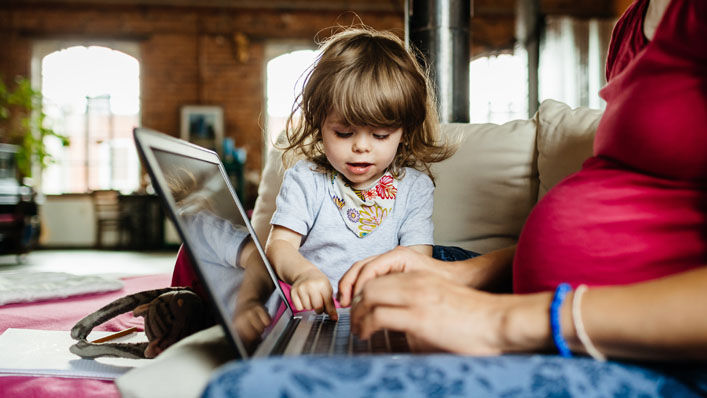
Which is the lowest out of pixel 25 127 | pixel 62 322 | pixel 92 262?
pixel 92 262

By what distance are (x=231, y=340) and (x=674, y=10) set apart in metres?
0.54

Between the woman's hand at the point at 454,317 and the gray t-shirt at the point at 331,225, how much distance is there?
2.06 ft

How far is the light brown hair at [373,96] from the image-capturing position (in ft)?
3.45

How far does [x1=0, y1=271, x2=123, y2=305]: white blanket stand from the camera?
1.30 meters

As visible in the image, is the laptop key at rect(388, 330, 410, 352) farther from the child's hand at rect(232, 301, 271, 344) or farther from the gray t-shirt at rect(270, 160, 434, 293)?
the gray t-shirt at rect(270, 160, 434, 293)

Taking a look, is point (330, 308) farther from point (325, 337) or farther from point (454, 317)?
point (454, 317)

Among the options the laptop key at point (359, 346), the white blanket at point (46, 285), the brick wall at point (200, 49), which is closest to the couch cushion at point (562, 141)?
the laptop key at point (359, 346)

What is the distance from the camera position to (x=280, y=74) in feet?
25.0

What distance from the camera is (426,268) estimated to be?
756mm

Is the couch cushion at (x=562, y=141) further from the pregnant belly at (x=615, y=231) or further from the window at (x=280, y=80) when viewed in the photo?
the window at (x=280, y=80)

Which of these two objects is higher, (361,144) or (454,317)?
(361,144)

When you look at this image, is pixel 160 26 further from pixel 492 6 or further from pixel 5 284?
pixel 5 284

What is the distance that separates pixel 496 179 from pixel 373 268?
0.65m

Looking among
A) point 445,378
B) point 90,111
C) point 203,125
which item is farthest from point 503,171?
point 90,111
